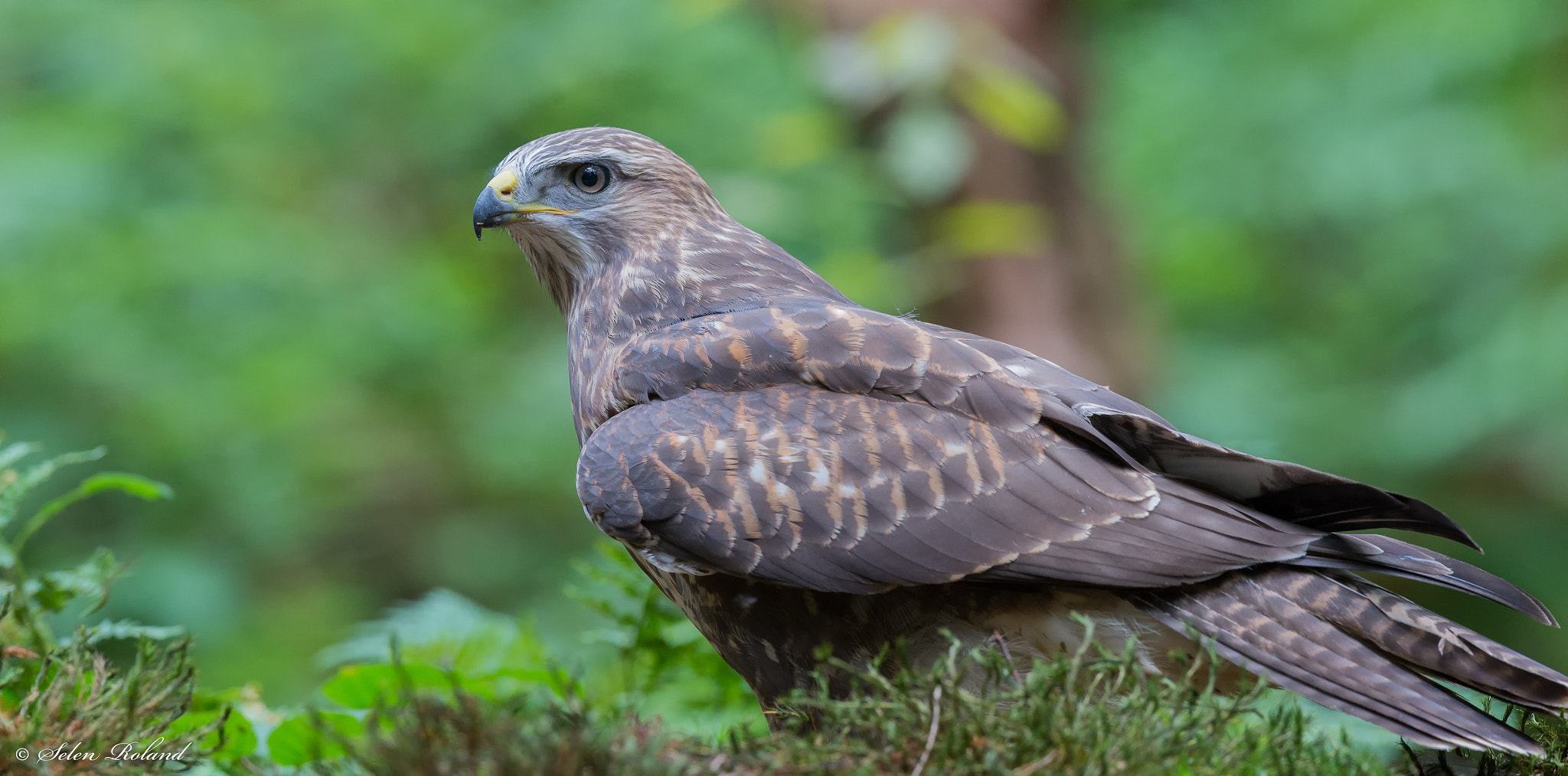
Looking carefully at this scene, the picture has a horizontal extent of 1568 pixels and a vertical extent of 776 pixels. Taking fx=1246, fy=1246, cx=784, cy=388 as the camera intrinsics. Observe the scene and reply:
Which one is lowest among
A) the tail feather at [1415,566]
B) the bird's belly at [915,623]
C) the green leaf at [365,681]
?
the green leaf at [365,681]

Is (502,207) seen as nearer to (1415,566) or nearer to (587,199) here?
(587,199)

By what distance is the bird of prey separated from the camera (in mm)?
2473

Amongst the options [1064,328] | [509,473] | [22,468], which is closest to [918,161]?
[1064,328]

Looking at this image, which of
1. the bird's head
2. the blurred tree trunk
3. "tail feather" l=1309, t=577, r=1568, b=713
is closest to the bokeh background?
the blurred tree trunk

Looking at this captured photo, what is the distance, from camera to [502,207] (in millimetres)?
3498

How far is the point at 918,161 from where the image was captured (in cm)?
495

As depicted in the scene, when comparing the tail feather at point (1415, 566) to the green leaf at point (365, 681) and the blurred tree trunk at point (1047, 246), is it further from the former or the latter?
the blurred tree trunk at point (1047, 246)

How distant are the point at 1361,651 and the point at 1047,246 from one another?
4.29 meters

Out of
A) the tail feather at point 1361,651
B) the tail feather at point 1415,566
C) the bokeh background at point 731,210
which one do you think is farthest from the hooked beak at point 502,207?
the tail feather at point 1415,566

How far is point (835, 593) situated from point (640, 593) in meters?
1.25

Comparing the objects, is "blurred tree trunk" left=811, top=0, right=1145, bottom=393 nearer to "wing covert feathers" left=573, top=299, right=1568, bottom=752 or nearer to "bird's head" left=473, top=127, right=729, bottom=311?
"bird's head" left=473, top=127, right=729, bottom=311

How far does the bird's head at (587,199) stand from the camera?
11.5 feet

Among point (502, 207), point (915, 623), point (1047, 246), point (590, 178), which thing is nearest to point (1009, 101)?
point (1047, 246)

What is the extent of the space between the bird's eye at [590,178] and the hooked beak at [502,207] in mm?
81
